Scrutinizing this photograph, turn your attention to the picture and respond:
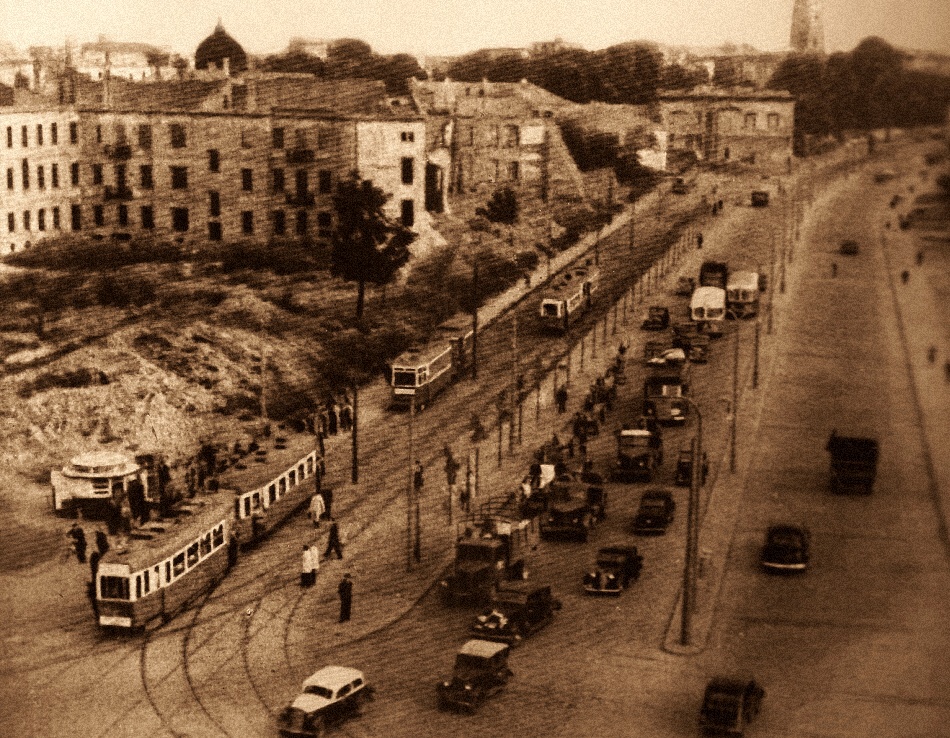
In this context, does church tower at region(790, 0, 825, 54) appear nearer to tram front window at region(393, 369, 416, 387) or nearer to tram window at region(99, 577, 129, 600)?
tram front window at region(393, 369, 416, 387)

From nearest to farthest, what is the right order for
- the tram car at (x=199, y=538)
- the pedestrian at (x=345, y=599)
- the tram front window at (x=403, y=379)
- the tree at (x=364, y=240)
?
the tram car at (x=199, y=538)
the pedestrian at (x=345, y=599)
the tram front window at (x=403, y=379)
the tree at (x=364, y=240)

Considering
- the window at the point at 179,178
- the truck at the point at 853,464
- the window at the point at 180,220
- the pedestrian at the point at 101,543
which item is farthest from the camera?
the window at the point at 179,178

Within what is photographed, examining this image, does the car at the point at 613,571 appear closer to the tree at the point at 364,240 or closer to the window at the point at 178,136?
the tree at the point at 364,240

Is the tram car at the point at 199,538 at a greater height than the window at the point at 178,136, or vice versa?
the window at the point at 178,136

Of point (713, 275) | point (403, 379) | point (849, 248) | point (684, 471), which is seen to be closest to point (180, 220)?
point (403, 379)

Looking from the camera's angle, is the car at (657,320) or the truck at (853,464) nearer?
the truck at (853,464)

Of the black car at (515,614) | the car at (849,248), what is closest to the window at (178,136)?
the car at (849,248)
